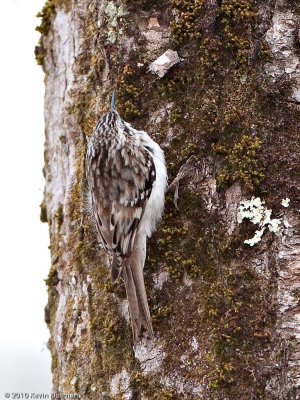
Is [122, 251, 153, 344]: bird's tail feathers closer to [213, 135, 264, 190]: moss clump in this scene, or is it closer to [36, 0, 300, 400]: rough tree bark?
[36, 0, 300, 400]: rough tree bark

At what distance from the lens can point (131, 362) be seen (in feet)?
7.93

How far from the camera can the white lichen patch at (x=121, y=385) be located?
7.80 ft

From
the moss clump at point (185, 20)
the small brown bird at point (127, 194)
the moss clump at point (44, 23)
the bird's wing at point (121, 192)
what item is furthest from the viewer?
the moss clump at point (44, 23)

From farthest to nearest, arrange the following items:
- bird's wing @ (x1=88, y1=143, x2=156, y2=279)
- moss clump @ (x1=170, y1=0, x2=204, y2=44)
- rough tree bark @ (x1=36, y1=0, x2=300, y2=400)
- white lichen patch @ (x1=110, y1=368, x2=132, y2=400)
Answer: bird's wing @ (x1=88, y1=143, x2=156, y2=279), moss clump @ (x1=170, y1=0, x2=204, y2=44), white lichen patch @ (x1=110, y1=368, x2=132, y2=400), rough tree bark @ (x1=36, y1=0, x2=300, y2=400)

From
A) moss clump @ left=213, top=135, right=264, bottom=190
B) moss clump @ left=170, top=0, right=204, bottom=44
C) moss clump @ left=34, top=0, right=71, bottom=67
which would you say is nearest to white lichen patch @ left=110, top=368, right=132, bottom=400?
moss clump @ left=213, top=135, right=264, bottom=190

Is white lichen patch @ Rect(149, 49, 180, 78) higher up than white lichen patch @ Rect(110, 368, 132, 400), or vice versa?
white lichen patch @ Rect(149, 49, 180, 78)

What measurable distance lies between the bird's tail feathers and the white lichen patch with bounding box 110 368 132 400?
114 mm

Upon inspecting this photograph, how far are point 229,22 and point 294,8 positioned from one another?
0.74 feet

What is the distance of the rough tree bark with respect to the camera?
226 cm

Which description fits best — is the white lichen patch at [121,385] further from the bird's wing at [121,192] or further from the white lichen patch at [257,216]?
the white lichen patch at [257,216]

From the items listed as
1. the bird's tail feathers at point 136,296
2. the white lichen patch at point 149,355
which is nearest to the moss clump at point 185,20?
the bird's tail feathers at point 136,296

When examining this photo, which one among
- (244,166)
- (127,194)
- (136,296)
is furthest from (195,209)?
(127,194)

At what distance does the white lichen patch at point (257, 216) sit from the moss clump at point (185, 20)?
0.64 metres

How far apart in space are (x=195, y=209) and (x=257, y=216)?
23cm
